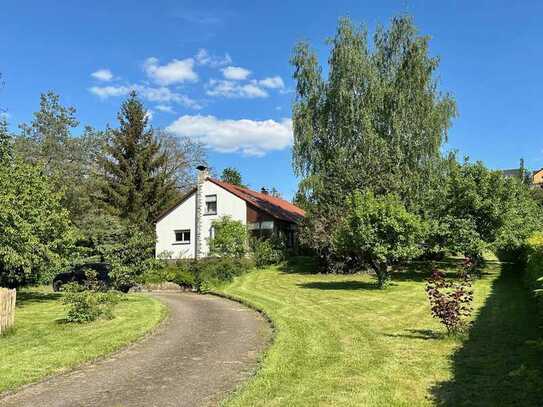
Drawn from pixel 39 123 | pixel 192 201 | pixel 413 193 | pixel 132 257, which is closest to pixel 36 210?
pixel 132 257

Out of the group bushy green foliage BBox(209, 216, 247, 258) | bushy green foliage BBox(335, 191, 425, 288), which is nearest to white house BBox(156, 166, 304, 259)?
bushy green foliage BBox(209, 216, 247, 258)

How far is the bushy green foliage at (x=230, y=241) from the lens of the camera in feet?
116

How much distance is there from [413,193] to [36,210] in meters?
21.0

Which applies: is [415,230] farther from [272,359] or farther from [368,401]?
[368,401]

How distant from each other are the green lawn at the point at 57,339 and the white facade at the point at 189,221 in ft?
71.6

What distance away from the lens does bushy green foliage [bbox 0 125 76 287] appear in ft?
54.5

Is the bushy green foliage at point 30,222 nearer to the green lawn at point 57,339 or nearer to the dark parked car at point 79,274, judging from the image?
the green lawn at point 57,339

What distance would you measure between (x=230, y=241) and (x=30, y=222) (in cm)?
1886

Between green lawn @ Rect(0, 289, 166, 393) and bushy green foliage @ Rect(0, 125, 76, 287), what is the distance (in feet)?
6.38

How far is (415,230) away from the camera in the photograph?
20469 millimetres

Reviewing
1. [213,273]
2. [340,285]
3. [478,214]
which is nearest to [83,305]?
[213,273]

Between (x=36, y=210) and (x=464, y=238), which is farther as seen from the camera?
(x=464, y=238)

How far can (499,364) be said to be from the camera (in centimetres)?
805

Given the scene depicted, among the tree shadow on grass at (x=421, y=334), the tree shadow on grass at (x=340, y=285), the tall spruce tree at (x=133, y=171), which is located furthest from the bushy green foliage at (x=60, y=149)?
the tree shadow on grass at (x=421, y=334)
